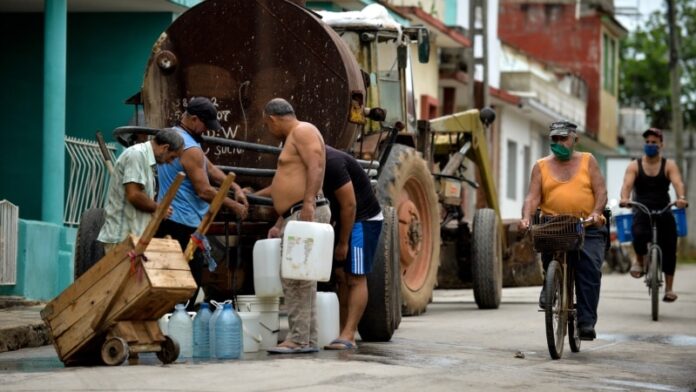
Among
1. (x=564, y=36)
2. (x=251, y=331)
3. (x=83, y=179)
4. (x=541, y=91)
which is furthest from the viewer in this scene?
(x=564, y=36)

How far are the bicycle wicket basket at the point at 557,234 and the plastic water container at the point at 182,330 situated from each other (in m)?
2.80

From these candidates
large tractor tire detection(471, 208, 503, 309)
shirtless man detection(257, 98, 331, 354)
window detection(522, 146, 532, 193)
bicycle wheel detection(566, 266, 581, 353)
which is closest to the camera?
shirtless man detection(257, 98, 331, 354)

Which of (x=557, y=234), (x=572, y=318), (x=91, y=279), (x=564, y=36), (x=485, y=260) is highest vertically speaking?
(x=564, y=36)

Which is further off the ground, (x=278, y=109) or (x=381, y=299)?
(x=278, y=109)

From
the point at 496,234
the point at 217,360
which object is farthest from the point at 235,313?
the point at 496,234

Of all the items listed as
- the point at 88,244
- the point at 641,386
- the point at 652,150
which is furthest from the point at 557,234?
the point at 652,150

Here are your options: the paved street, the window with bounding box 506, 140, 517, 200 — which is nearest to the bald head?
the paved street

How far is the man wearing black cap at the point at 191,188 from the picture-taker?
39.8 ft

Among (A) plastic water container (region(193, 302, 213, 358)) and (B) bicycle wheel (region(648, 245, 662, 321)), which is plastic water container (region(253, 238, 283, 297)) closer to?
(A) plastic water container (region(193, 302, 213, 358))

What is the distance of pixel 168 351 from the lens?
11023 millimetres

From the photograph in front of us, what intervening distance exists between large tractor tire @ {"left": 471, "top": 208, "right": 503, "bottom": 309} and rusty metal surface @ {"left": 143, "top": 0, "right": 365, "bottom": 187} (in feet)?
15.9

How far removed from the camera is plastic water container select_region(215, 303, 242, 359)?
38.0 ft

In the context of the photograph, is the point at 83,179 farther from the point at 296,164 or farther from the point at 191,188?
the point at 296,164

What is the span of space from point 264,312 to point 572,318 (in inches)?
96.1
